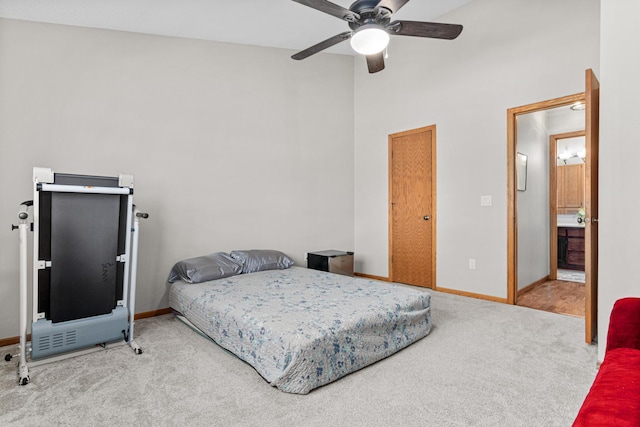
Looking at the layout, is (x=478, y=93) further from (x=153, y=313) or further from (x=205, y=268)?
(x=153, y=313)

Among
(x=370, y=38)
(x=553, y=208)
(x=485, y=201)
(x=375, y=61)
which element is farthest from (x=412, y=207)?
(x=370, y=38)

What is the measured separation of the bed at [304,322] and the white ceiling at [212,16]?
249 cm

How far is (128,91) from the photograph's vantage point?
3.44 metres

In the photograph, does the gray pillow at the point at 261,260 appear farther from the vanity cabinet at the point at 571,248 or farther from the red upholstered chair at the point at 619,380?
the vanity cabinet at the point at 571,248

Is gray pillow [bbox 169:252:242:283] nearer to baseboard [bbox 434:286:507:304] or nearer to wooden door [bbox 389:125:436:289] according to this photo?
wooden door [bbox 389:125:436:289]

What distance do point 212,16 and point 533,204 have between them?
4549mm

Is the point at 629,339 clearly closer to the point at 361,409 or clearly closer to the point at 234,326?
the point at 361,409

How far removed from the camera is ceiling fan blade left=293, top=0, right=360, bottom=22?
229 centimetres

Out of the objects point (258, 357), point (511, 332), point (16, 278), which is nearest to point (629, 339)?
point (511, 332)

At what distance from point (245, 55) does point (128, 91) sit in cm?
142

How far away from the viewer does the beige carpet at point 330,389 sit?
5.86 ft

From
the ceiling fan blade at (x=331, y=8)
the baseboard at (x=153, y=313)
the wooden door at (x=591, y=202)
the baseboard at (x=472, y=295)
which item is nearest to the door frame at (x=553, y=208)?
the baseboard at (x=472, y=295)

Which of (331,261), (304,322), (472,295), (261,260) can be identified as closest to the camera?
(304,322)

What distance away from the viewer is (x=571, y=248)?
19.6ft
